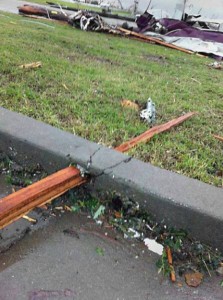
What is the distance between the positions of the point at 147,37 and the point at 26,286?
8489 millimetres

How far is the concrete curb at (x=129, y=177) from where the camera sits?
1.91 m

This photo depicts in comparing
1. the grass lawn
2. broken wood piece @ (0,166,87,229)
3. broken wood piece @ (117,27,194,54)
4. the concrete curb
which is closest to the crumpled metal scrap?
broken wood piece @ (117,27,194,54)

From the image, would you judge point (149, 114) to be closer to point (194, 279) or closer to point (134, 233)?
point (134, 233)

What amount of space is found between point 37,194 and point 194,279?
783mm

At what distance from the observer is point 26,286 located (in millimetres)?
1594

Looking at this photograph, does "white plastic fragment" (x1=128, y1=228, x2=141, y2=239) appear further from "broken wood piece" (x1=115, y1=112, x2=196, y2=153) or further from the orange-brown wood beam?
"broken wood piece" (x1=115, y1=112, x2=196, y2=153)

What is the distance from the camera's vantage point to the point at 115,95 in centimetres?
385

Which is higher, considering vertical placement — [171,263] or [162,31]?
[171,263]

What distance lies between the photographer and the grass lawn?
9.14 feet

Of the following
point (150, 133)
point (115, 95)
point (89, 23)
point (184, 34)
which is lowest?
point (184, 34)

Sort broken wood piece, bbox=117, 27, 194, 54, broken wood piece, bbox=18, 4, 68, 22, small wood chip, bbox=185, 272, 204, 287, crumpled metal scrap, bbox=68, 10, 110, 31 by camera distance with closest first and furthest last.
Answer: small wood chip, bbox=185, 272, 204, 287 < broken wood piece, bbox=117, 27, 194, 54 < crumpled metal scrap, bbox=68, 10, 110, 31 < broken wood piece, bbox=18, 4, 68, 22

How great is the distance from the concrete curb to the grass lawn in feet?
1.11

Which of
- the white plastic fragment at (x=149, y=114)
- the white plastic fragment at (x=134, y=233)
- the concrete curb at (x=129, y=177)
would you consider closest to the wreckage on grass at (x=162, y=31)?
the white plastic fragment at (x=149, y=114)

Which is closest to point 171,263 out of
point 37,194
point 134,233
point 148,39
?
point 134,233
